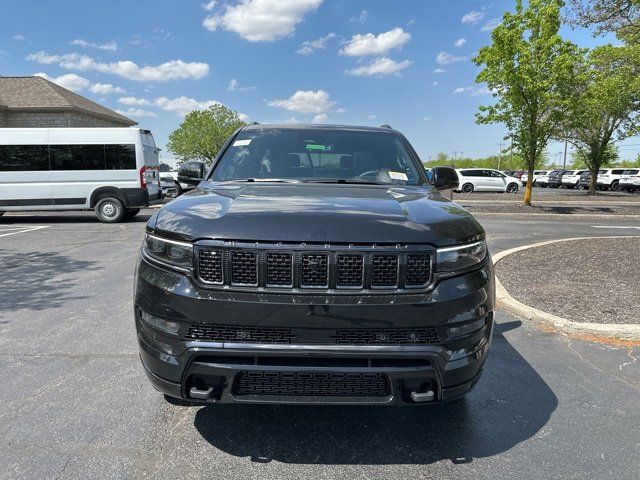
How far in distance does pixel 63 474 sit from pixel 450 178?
3.32 meters

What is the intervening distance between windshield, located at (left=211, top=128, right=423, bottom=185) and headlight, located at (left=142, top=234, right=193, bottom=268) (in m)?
1.22

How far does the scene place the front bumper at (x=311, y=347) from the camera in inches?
84.7

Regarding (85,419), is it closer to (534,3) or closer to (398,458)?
(398,458)

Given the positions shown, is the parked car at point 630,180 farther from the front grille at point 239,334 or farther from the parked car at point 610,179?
the front grille at point 239,334

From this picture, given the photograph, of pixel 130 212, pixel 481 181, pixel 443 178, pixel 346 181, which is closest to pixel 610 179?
pixel 481 181

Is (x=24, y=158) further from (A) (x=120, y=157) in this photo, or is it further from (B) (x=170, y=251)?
(B) (x=170, y=251)

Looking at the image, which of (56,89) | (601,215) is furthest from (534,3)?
(56,89)

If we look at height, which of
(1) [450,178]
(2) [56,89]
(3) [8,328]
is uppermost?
(2) [56,89]

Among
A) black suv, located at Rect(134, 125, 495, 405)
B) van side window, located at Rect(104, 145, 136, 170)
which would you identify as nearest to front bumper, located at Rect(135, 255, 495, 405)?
black suv, located at Rect(134, 125, 495, 405)

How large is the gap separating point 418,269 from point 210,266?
3.32 ft

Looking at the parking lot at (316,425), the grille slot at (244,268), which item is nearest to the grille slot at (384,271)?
the grille slot at (244,268)

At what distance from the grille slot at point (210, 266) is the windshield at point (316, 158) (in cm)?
134

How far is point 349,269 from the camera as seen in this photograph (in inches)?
85.7

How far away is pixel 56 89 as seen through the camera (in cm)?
2942
